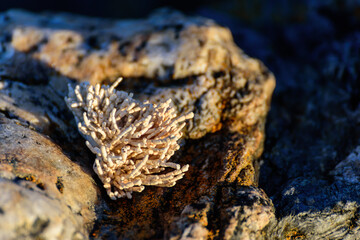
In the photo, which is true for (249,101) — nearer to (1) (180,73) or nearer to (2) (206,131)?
(2) (206,131)

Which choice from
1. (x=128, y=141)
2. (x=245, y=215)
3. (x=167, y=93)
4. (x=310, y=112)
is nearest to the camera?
(x=245, y=215)

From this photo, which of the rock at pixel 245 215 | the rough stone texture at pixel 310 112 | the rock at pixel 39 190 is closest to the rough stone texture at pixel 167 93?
the rock at pixel 245 215

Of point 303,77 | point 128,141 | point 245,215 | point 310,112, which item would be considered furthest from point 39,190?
point 303,77

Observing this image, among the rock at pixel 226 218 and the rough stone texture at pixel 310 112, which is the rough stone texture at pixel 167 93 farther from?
the rough stone texture at pixel 310 112

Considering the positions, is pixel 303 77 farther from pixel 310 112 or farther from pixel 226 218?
pixel 226 218

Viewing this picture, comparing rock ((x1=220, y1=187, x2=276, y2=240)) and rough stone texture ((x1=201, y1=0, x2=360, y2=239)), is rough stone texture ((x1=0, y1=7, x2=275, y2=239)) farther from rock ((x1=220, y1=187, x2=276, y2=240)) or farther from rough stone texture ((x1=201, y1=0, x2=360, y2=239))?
rough stone texture ((x1=201, y1=0, x2=360, y2=239))

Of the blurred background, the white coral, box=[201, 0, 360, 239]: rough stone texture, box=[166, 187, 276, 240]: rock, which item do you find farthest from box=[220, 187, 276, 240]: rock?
the white coral
